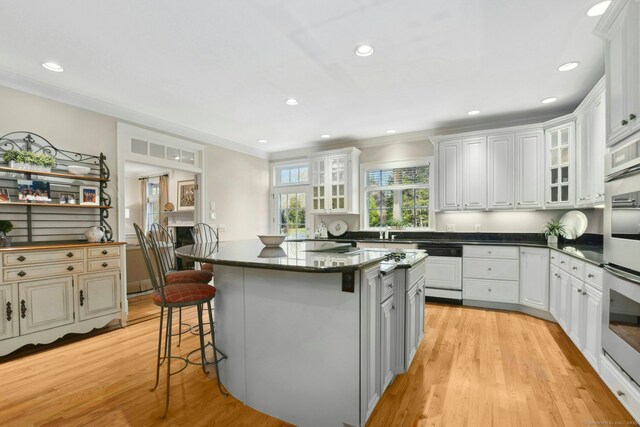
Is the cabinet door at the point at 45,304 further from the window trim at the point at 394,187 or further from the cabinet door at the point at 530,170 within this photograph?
the cabinet door at the point at 530,170

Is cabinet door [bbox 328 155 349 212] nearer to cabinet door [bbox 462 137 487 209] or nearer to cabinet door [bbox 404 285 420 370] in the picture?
cabinet door [bbox 462 137 487 209]

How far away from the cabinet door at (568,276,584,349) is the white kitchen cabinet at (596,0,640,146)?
1.24 m

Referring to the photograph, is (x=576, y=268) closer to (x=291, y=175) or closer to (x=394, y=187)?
(x=394, y=187)

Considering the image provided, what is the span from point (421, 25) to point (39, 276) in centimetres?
396

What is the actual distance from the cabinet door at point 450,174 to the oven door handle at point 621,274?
101 inches

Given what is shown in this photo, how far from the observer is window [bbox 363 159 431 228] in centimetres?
512

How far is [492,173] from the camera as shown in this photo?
4312 millimetres

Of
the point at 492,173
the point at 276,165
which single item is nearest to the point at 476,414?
the point at 492,173

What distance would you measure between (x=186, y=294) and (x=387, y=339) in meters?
1.35

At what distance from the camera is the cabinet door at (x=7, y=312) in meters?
2.68

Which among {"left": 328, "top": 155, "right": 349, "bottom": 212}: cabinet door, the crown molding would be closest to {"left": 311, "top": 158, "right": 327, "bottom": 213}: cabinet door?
{"left": 328, "top": 155, "right": 349, "bottom": 212}: cabinet door

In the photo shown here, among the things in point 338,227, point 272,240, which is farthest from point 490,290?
point 272,240

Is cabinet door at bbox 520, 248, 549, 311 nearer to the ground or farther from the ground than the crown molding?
nearer to the ground

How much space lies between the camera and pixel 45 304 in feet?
9.61
